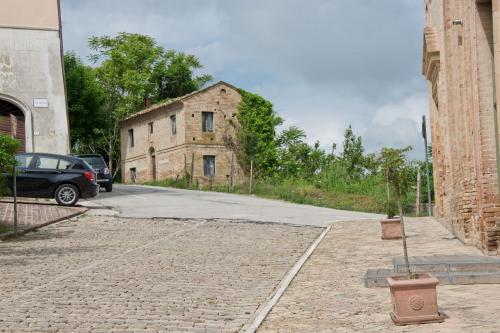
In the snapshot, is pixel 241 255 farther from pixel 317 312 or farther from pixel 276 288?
pixel 317 312

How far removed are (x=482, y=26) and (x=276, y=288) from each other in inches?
220

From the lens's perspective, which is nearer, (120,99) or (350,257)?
(350,257)

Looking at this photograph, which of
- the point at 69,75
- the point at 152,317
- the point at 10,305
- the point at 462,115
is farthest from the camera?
the point at 69,75

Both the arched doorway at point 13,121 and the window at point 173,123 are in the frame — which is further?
the window at point 173,123

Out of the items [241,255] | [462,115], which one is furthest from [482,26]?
[241,255]

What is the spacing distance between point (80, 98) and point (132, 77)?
1124 cm

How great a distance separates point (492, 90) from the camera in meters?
10.6

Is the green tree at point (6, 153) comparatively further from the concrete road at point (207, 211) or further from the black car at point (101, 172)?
the black car at point (101, 172)

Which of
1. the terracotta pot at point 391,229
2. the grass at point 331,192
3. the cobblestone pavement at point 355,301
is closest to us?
the cobblestone pavement at point 355,301

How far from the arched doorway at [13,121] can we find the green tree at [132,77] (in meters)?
23.9

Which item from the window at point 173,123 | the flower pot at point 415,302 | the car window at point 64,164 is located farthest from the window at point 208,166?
the flower pot at point 415,302

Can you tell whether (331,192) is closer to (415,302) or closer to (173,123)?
(173,123)

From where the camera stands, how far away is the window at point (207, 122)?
142 feet

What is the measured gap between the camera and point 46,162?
66.2ft
